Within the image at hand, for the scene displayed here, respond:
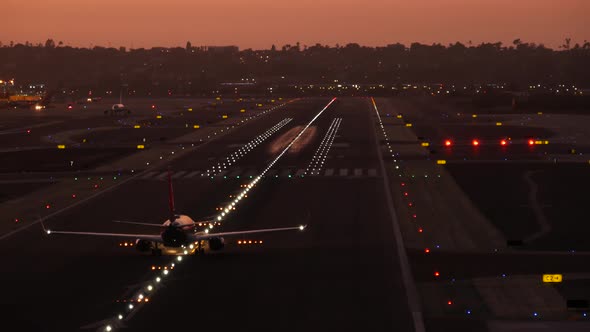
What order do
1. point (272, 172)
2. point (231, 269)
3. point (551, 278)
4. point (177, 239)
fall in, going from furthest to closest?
1. point (272, 172)
2. point (177, 239)
3. point (231, 269)
4. point (551, 278)

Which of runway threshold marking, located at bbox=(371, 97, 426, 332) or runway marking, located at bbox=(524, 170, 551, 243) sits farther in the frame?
runway marking, located at bbox=(524, 170, 551, 243)

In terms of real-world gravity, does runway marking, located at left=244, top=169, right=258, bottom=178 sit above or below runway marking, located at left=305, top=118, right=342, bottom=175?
above

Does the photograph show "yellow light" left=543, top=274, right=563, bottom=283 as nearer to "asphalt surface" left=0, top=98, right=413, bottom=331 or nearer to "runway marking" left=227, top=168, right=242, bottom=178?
"asphalt surface" left=0, top=98, right=413, bottom=331

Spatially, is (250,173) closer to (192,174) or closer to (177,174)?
(192,174)

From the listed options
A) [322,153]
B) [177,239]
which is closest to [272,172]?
[322,153]

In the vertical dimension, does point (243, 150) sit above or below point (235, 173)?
below

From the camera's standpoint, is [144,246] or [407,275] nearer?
[407,275]

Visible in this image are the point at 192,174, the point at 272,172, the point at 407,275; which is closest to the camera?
the point at 407,275

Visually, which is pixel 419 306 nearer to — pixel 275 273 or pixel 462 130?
pixel 275 273

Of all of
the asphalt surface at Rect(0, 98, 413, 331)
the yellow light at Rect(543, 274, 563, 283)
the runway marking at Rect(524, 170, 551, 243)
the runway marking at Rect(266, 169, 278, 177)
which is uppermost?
the yellow light at Rect(543, 274, 563, 283)

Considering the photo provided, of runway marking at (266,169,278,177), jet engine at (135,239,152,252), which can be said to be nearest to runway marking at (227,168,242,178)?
runway marking at (266,169,278,177)
